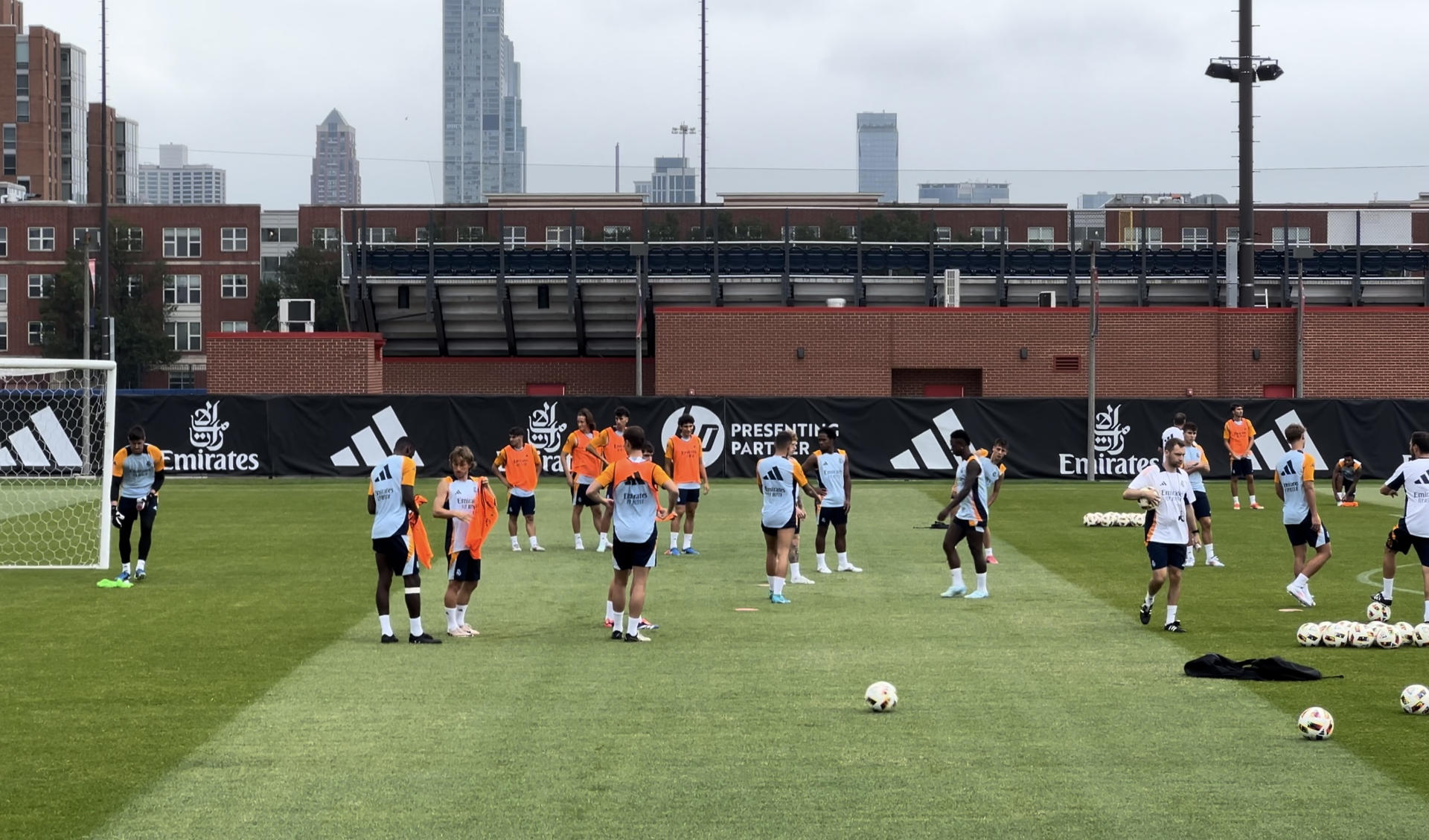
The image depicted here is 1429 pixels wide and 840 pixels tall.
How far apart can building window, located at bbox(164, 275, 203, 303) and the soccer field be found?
3384 inches

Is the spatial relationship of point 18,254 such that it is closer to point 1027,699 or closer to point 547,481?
point 547,481

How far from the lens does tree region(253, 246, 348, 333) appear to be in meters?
97.4

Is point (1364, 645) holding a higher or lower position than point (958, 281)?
lower

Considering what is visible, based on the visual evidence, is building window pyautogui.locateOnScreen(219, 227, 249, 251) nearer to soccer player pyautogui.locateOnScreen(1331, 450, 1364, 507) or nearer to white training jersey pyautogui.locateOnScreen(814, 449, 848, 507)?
soccer player pyautogui.locateOnScreen(1331, 450, 1364, 507)

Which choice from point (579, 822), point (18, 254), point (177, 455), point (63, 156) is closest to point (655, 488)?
point (579, 822)

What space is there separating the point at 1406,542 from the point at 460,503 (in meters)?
9.63

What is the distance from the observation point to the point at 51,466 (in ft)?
128

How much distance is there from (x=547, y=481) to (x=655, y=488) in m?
26.6

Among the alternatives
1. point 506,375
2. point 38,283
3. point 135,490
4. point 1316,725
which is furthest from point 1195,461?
point 38,283

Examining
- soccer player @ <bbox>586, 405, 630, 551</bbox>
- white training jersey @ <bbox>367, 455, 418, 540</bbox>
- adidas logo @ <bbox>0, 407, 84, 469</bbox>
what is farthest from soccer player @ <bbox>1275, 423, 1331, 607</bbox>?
adidas logo @ <bbox>0, 407, 84, 469</bbox>

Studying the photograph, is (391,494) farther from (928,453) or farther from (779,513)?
(928,453)

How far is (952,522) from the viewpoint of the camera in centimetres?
1808

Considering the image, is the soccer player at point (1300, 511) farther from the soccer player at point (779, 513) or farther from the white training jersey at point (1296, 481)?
the soccer player at point (779, 513)

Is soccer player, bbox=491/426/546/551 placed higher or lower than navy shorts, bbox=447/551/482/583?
higher
